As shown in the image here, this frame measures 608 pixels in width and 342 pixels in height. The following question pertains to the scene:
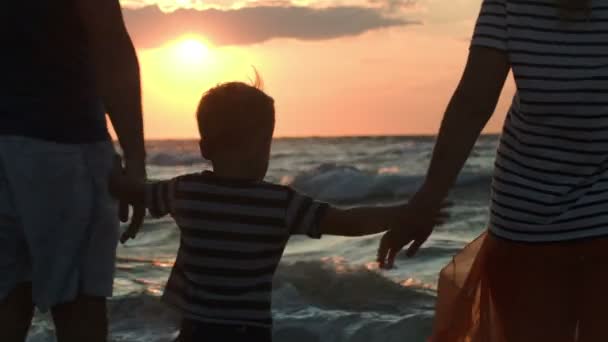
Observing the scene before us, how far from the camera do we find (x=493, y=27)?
2.47m

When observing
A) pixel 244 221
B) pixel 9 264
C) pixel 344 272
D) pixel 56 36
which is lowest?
pixel 344 272

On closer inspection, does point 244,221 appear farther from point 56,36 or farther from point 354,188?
point 354,188

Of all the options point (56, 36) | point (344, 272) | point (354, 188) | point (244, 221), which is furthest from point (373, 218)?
point (354, 188)

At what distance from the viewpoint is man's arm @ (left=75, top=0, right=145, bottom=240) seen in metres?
3.06

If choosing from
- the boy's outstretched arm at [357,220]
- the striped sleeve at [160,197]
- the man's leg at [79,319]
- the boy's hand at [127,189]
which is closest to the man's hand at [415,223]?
the boy's outstretched arm at [357,220]

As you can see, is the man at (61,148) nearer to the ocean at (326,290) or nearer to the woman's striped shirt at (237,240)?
the woman's striped shirt at (237,240)

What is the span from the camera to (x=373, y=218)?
2.75 m

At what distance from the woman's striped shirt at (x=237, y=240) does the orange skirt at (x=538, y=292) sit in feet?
1.66

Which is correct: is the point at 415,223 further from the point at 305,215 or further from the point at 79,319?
the point at 79,319

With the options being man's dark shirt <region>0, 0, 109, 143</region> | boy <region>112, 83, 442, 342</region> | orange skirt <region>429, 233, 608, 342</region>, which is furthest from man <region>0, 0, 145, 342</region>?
orange skirt <region>429, 233, 608, 342</region>

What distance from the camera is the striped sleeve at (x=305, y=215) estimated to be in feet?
9.25

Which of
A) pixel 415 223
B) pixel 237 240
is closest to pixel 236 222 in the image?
pixel 237 240

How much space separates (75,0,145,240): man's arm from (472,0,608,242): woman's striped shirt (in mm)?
1174

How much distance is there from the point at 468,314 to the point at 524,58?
2.60ft
